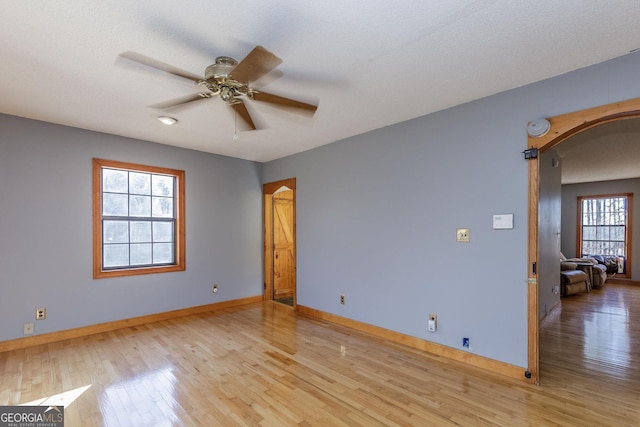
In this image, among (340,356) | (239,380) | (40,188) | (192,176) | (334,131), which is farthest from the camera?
(192,176)

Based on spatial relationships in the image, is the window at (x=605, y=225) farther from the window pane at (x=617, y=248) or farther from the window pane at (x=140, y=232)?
the window pane at (x=140, y=232)

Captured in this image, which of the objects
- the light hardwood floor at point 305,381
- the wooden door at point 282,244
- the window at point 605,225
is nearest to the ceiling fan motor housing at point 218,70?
the light hardwood floor at point 305,381

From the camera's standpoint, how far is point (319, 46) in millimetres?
2107

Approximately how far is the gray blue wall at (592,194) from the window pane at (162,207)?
1024cm

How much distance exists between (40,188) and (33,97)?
3.95 ft

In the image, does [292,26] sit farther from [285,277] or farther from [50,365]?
[285,277]

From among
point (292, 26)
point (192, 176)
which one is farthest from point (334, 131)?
point (192, 176)

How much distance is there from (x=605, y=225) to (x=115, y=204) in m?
11.2

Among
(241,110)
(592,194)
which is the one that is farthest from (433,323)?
(592,194)

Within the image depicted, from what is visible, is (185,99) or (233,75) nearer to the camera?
(233,75)

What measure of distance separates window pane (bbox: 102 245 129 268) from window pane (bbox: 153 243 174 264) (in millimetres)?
367

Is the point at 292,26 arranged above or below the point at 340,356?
above

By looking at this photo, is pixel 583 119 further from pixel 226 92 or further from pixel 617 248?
pixel 617 248

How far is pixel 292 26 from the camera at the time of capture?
6.21 ft
